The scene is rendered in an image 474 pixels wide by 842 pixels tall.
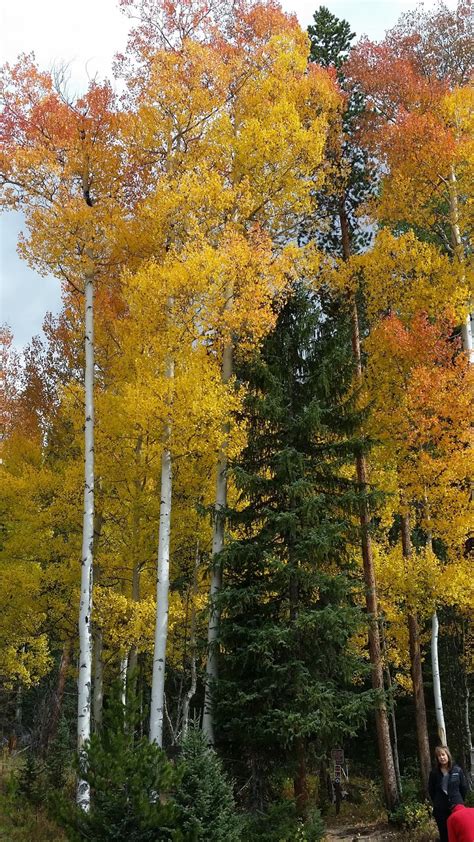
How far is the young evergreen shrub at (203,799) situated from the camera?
6332 mm

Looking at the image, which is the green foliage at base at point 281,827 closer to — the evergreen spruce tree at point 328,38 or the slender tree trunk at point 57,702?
the slender tree trunk at point 57,702

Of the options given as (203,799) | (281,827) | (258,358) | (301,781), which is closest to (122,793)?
(203,799)

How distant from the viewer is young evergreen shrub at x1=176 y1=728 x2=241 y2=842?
6.33m

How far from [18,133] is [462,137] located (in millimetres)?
8471

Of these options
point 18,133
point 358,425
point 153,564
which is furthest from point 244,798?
point 18,133

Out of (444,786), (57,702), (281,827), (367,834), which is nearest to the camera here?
(444,786)

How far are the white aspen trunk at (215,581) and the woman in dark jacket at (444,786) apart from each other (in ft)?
10.2

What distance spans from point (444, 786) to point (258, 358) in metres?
6.26

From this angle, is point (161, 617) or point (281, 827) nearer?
point (281, 827)

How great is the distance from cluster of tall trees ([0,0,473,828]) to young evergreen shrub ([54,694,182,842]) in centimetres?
243

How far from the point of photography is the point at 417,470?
1176 cm

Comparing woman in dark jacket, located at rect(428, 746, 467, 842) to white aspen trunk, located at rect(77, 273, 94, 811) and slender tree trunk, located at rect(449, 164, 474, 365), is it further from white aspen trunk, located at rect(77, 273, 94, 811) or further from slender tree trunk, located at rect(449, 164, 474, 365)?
slender tree trunk, located at rect(449, 164, 474, 365)

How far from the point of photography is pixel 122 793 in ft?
19.7

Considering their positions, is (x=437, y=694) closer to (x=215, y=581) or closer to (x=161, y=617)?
(x=215, y=581)
